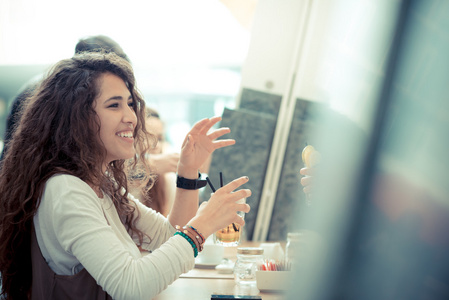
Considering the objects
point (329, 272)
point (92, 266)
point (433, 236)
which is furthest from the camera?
point (92, 266)

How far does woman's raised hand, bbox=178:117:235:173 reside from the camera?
1.52m

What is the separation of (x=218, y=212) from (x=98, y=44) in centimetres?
118

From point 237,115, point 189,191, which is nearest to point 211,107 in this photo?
point 237,115

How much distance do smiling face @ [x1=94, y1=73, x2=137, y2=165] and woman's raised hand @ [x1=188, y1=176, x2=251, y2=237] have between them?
316 millimetres

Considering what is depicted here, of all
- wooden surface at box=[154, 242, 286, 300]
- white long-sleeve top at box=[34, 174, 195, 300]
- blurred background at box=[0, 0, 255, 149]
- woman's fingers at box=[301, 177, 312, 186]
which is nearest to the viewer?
white long-sleeve top at box=[34, 174, 195, 300]

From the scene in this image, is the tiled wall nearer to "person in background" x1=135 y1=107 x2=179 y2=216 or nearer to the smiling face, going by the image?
"person in background" x1=135 y1=107 x2=179 y2=216

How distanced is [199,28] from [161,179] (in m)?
2.07

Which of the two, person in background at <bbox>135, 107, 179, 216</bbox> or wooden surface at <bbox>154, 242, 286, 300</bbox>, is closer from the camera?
wooden surface at <bbox>154, 242, 286, 300</bbox>

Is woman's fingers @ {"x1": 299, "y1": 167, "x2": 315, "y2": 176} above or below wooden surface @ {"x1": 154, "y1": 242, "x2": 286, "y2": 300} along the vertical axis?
above

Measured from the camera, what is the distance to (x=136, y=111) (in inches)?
60.6

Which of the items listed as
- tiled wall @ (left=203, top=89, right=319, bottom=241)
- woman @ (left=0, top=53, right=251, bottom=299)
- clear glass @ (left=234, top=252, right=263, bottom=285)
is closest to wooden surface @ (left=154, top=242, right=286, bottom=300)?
clear glass @ (left=234, top=252, right=263, bottom=285)

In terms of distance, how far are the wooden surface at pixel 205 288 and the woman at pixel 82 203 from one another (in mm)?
160

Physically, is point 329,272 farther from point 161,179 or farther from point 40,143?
point 161,179

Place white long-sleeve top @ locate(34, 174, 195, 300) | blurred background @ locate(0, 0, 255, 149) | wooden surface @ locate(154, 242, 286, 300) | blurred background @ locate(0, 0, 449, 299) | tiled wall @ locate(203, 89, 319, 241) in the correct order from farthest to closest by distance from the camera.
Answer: blurred background @ locate(0, 0, 255, 149) → tiled wall @ locate(203, 89, 319, 241) → wooden surface @ locate(154, 242, 286, 300) → white long-sleeve top @ locate(34, 174, 195, 300) → blurred background @ locate(0, 0, 449, 299)
